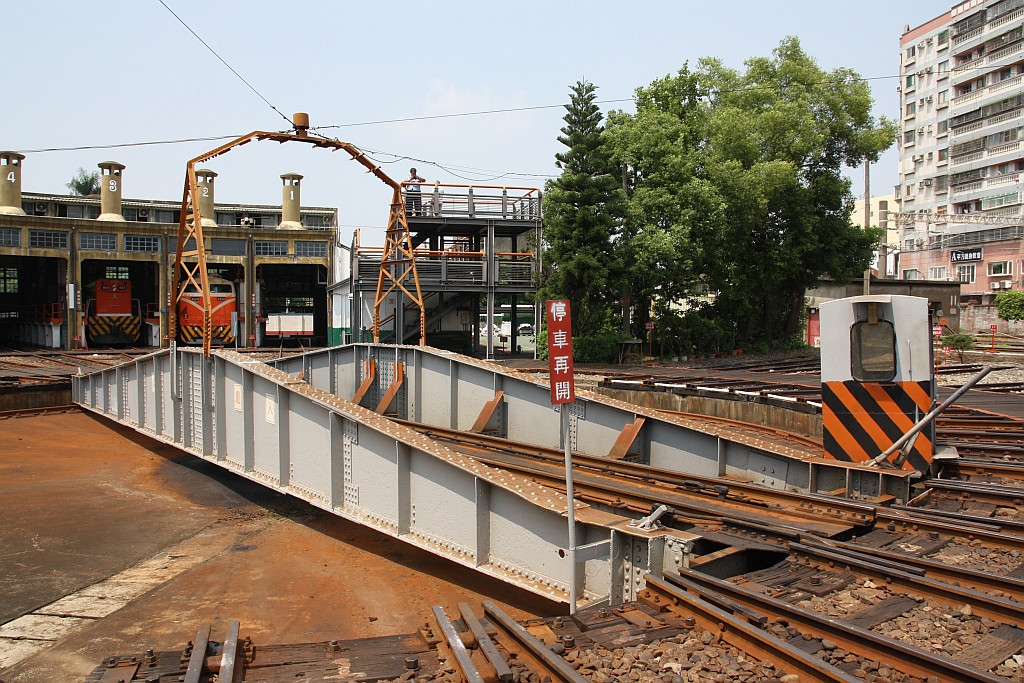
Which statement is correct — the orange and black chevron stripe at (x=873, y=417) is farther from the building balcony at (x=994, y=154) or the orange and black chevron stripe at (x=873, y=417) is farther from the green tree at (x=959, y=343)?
the building balcony at (x=994, y=154)

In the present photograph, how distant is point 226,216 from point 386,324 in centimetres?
2122

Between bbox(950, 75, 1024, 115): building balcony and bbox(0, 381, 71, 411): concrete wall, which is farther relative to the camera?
bbox(950, 75, 1024, 115): building balcony

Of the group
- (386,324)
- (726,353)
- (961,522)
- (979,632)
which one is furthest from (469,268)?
(979,632)

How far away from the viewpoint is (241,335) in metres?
39.4

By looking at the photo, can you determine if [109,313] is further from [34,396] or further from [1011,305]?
[1011,305]

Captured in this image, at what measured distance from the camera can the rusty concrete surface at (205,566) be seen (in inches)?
281

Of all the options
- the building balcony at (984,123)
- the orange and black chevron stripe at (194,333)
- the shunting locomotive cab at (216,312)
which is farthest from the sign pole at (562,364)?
the building balcony at (984,123)

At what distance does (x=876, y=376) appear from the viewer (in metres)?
9.27

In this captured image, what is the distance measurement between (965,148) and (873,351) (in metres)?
63.9

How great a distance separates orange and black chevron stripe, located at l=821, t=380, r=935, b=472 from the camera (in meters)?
9.09

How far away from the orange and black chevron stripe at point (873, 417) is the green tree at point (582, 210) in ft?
64.6

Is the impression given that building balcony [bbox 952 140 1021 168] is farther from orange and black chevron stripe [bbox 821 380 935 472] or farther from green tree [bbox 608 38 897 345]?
orange and black chevron stripe [bbox 821 380 935 472]

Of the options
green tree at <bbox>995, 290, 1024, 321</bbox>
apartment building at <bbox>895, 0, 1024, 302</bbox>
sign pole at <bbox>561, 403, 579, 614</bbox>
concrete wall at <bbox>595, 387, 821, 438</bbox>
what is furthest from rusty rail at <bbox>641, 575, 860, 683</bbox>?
apartment building at <bbox>895, 0, 1024, 302</bbox>

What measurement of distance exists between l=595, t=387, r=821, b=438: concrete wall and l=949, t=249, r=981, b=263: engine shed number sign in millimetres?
49418
